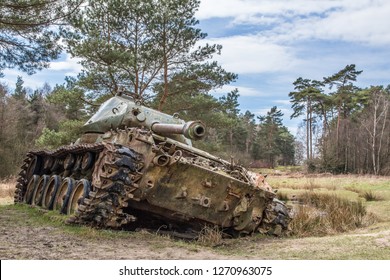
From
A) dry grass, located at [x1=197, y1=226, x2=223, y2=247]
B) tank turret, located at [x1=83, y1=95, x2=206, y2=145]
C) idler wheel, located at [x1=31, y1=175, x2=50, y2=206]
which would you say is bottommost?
dry grass, located at [x1=197, y1=226, x2=223, y2=247]

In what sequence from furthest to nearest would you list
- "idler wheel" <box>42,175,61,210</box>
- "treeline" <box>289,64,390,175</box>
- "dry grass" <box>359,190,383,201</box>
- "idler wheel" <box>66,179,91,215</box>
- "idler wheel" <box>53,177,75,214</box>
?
"treeline" <box>289,64,390,175</box>
"dry grass" <box>359,190,383,201</box>
"idler wheel" <box>42,175,61,210</box>
"idler wheel" <box>53,177,75,214</box>
"idler wheel" <box>66,179,91,215</box>

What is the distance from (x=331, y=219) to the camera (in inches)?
376

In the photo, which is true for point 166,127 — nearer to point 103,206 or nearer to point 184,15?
point 103,206

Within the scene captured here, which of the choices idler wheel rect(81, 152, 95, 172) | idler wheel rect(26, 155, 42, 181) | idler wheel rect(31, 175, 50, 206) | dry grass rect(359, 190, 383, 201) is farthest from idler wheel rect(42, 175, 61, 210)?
dry grass rect(359, 190, 383, 201)

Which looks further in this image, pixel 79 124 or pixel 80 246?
pixel 79 124

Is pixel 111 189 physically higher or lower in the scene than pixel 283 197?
higher

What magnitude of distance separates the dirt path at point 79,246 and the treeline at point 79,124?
8.80 feet

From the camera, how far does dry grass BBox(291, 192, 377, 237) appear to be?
8.88m

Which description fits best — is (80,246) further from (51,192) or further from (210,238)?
(51,192)

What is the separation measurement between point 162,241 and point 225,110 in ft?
51.1

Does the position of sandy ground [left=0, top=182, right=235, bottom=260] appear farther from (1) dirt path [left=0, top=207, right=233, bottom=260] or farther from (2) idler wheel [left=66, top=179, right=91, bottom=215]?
(2) idler wheel [left=66, top=179, right=91, bottom=215]

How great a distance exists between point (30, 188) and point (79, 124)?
8713 mm

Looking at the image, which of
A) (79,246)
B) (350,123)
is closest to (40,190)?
(79,246)

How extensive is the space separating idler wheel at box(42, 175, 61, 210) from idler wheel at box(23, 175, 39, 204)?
1.14 metres
